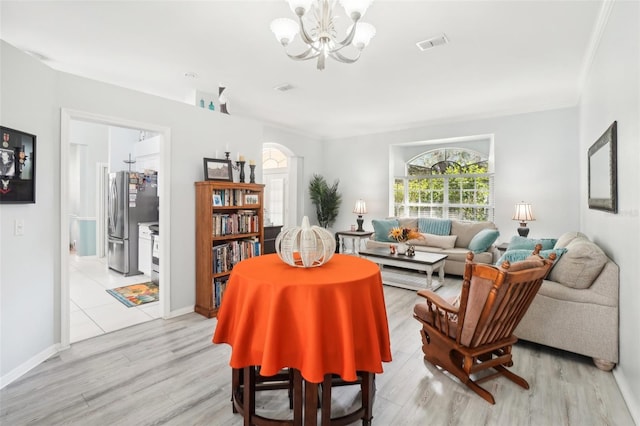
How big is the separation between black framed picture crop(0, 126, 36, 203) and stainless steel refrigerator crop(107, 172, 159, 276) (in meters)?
2.94

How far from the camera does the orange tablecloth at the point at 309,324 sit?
4.83ft

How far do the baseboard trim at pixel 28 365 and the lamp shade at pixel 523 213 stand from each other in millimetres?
6065

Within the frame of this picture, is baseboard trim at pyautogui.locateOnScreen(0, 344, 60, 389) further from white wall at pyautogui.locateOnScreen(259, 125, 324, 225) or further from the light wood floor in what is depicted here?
white wall at pyautogui.locateOnScreen(259, 125, 324, 225)

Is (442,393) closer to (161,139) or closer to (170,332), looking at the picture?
(170,332)

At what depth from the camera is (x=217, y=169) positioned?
3697 mm

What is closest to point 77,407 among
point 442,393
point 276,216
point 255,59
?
point 442,393

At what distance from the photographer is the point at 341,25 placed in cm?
284

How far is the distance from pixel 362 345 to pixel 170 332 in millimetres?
2284

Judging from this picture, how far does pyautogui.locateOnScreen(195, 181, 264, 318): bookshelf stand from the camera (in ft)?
11.3

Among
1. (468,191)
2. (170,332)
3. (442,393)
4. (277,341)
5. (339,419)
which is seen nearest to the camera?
(277,341)

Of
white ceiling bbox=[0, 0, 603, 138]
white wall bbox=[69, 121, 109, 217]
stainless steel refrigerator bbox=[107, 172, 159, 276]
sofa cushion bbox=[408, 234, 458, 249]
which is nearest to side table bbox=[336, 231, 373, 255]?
sofa cushion bbox=[408, 234, 458, 249]

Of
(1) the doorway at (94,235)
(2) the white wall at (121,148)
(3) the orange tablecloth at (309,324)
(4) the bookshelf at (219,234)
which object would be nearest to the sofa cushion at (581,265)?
(3) the orange tablecloth at (309,324)

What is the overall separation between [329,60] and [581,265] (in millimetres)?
3117

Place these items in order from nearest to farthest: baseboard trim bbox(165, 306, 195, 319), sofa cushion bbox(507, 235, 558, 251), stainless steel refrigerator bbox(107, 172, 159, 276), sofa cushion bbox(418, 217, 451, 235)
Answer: baseboard trim bbox(165, 306, 195, 319)
sofa cushion bbox(507, 235, 558, 251)
stainless steel refrigerator bbox(107, 172, 159, 276)
sofa cushion bbox(418, 217, 451, 235)
